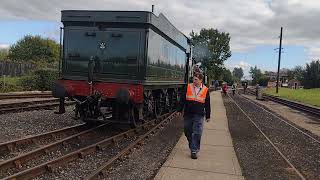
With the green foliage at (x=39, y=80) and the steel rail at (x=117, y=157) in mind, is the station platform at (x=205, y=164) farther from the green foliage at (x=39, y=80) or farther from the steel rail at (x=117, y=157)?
the green foliage at (x=39, y=80)

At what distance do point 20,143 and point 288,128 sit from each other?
11.5 metres

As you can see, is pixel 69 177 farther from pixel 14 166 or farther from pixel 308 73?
pixel 308 73

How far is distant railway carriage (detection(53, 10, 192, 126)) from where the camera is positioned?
37.8 ft

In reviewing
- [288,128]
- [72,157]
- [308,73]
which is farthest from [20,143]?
[308,73]

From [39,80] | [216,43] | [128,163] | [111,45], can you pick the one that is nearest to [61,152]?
[128,163]

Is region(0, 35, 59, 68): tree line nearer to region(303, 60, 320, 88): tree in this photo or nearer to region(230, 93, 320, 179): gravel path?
region(303, 60, 320, 88): tree

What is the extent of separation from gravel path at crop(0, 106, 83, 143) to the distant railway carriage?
3.74 ft

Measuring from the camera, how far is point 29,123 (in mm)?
13023

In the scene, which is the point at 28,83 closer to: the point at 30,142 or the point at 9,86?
the point at 9,86

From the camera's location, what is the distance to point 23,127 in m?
12.1

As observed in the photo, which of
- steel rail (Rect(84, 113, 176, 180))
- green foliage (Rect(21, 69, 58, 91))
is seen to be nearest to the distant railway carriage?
steel rail (Rect(84, 113, 176, 180))

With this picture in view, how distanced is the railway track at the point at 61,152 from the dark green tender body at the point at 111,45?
1485 mm

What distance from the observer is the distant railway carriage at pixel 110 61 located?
11.5 metres

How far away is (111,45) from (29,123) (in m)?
3.48
